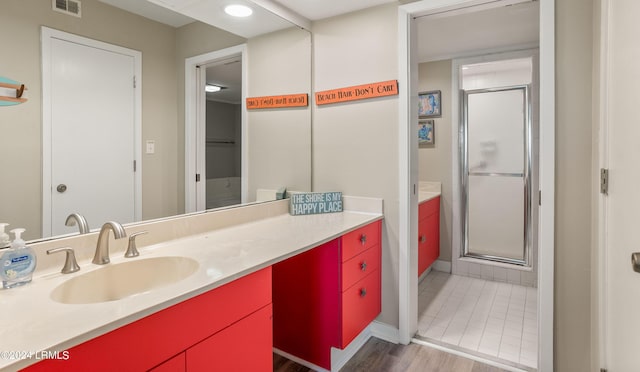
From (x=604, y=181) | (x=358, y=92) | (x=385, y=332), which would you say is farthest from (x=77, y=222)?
(x=604, y=181)

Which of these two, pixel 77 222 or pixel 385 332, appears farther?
pixel 385 332

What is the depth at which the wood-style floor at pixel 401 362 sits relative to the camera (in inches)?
75.4

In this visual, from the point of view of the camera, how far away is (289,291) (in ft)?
6.35

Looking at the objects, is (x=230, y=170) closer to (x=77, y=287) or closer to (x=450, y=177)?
(x=77, y=287)

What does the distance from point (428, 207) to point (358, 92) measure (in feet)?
5.10

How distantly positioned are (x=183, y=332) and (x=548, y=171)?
5.89 feet

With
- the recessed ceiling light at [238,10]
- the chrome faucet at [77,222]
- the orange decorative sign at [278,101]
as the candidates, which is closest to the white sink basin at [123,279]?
the chrome faucet at [77,222]

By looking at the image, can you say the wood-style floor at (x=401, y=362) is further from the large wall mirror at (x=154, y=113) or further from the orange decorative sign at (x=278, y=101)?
the orange decorative sign at (x=278, y=101)

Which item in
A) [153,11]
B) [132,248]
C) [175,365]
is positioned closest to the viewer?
[175,365]

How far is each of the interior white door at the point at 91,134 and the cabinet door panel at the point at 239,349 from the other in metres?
0.73

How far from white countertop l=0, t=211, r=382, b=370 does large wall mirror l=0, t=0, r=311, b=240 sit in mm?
235

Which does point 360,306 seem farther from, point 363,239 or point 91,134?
point 91,134

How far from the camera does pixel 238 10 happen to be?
78.2 inches

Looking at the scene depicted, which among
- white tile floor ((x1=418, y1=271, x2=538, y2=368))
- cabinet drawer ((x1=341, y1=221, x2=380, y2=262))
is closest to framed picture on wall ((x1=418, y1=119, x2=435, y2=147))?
white tile floor ((x1=418, y1=271, x2=538, y2=368))
